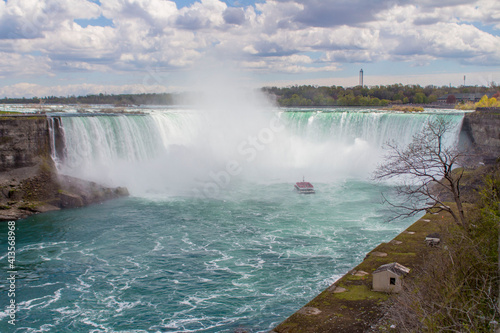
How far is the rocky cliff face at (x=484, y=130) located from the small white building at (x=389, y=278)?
71.3 ft

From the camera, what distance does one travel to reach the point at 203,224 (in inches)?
776

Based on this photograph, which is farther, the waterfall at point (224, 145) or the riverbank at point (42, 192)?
the waterfall at point (224, 145)

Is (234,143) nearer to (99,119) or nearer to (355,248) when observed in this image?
(99,119)

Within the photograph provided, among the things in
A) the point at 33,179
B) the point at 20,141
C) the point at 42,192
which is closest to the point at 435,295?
→ the point at 42,192

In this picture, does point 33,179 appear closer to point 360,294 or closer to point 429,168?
point 360,294

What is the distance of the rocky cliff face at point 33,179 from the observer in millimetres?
22812

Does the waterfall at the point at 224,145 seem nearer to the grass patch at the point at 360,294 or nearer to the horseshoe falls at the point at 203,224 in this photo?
the horseshoe falls at the point at 203,224

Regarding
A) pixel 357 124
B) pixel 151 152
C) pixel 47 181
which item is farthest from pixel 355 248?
pixel 357 124

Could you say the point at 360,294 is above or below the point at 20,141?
below

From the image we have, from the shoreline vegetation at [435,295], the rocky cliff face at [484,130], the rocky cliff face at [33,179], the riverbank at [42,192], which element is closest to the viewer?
the shoreline vegetation at [435,295]

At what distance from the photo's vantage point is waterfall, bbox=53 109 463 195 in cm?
2764

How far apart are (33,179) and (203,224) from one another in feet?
35.0

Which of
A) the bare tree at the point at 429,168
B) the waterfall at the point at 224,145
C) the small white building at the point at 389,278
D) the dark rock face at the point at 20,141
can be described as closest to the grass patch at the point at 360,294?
the small white building at the point at 389,278

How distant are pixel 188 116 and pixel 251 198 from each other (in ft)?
46.9
